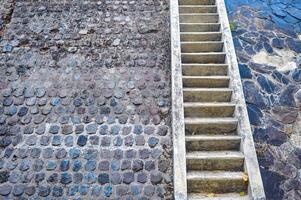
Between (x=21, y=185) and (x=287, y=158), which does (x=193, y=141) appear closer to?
(x=287, y=158)

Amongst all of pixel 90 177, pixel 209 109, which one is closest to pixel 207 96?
pixel 209 109

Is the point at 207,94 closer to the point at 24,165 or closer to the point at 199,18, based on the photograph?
the point at 199,18

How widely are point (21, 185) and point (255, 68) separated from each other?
18.8 feet

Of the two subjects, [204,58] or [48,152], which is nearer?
[48,152]

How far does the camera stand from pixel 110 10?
8.45 metres

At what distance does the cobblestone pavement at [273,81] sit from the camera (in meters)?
6.40

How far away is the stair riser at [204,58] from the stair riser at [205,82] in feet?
2.03

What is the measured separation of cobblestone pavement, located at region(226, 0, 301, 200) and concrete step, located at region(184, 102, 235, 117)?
2.37 feet

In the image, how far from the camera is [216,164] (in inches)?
242

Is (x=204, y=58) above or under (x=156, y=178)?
above

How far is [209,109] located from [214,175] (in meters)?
1.38

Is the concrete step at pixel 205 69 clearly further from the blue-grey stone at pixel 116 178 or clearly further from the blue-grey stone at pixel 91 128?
the blue-grey stone at pixel 116 178

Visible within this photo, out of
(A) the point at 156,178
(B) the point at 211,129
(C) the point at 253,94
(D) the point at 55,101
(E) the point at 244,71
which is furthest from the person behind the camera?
(E) the point at 244,71

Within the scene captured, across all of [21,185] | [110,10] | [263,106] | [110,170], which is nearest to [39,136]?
[21,185]
